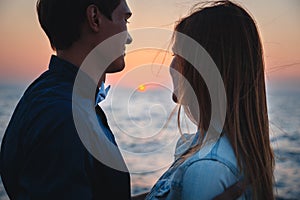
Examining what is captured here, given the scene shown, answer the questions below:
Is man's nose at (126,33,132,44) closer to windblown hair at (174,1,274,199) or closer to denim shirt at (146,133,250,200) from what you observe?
windblown hair at (174,1,274,199)

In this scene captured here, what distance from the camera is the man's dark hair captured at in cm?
157

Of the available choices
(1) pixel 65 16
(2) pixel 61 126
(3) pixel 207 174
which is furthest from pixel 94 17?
(3) pixel 207 174

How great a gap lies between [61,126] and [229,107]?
48 cm

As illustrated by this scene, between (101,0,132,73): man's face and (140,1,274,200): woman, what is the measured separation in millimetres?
295

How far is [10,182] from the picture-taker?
1414 mm

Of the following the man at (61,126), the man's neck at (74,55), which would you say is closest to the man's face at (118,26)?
the man at (61,126)

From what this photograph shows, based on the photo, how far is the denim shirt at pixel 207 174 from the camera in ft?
3.94

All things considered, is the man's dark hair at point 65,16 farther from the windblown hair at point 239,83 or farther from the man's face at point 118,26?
the windblown hair at point 239,83

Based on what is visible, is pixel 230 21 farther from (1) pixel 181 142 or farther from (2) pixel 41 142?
(2) pixel 41 142

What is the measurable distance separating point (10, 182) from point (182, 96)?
0.60 meters

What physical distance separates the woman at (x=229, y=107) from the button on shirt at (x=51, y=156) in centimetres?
19

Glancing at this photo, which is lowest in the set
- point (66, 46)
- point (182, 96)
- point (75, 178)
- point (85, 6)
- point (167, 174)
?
point (167, 174)

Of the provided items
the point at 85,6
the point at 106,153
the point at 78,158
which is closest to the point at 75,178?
the point at 78,158

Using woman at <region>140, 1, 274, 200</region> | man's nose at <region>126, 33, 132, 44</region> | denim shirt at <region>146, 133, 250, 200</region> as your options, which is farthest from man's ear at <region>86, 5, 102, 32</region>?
denim shirt at <region>146, 133, 250, 200</region>
